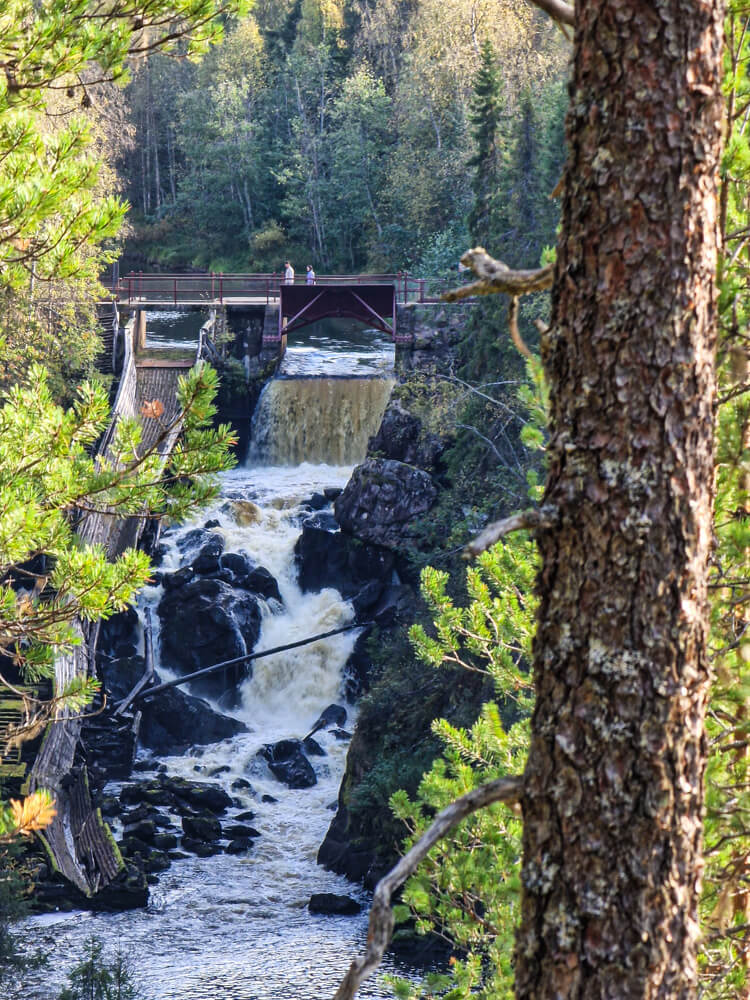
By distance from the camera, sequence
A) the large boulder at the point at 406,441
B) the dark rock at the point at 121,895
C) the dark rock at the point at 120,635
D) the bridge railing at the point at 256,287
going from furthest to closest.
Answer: the bridge railing at the point at 256,287 < the large boulder at the point at 406,441 < the dark rock at the point at 120,635 < the dark rock at the point at 121,895

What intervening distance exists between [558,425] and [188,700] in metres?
19.7

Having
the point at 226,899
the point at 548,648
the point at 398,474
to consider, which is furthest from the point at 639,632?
the point at 398,474

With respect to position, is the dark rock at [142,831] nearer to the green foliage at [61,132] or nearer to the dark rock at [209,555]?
the dark rock at [209,555]

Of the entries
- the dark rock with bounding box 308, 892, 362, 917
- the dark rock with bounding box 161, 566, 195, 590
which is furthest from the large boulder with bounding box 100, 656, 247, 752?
the dark rock with bounding box 308, 892, 362, 917

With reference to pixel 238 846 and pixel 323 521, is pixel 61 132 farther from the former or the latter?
pixel 323 521

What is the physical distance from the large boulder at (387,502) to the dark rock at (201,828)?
6997mm

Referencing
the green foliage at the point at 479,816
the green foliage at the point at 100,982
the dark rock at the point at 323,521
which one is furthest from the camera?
the dark rock at the point at 323,521

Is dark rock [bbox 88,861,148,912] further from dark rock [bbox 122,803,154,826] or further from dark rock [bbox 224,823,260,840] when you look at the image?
dark rock [bbox 224,823,260,840]

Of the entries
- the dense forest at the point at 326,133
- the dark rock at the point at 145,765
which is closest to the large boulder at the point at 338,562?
the dark rock at the point at 145,765

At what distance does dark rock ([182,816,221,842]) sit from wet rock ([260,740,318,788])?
79.9 inches

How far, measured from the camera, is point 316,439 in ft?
95.3

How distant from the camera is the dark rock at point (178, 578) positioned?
23.4m

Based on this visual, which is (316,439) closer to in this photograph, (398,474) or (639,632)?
(398,474)

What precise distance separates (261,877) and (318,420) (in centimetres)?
1425
